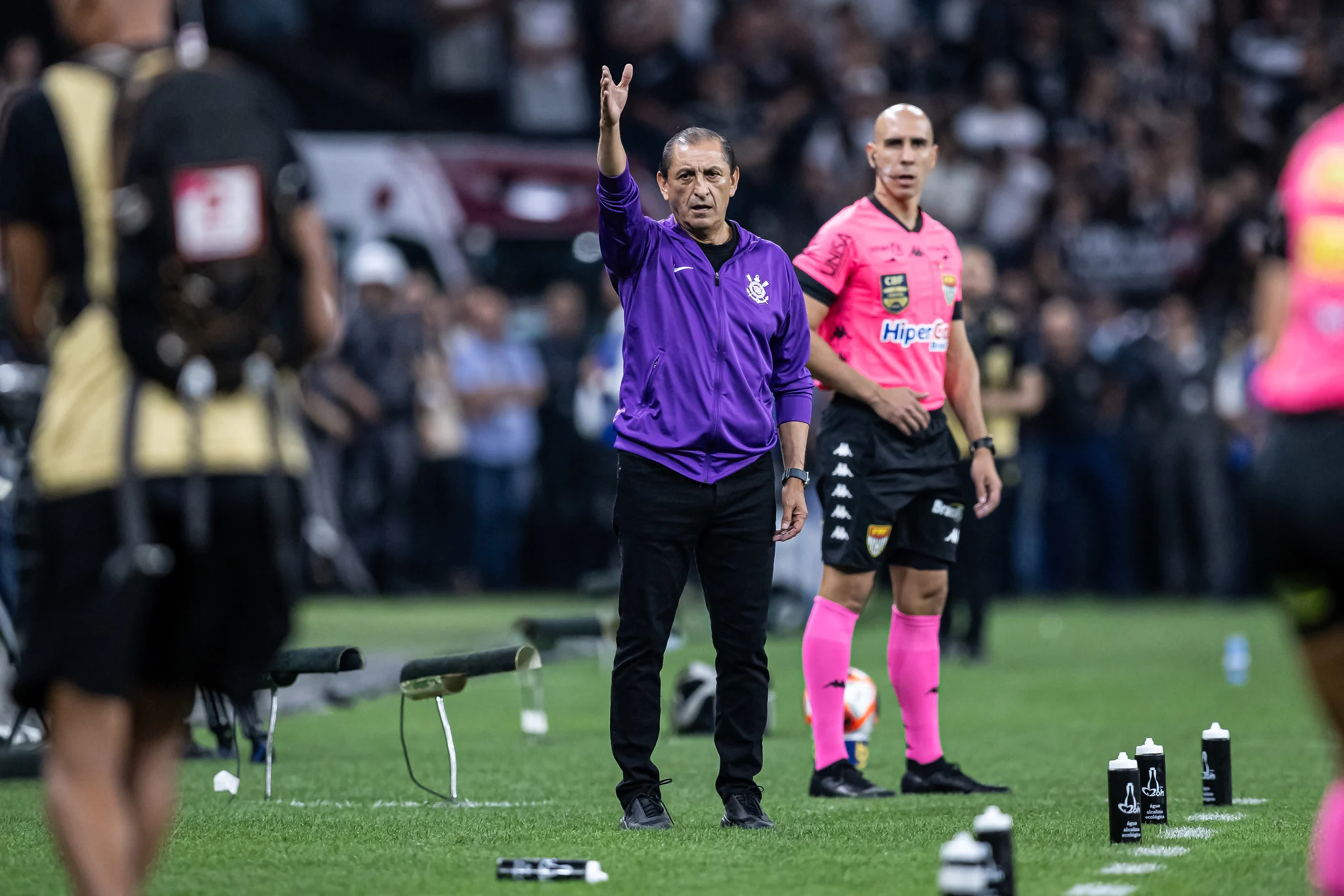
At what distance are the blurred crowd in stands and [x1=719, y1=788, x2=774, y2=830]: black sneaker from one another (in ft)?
32.5

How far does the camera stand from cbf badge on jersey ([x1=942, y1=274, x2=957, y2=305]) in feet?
25.4

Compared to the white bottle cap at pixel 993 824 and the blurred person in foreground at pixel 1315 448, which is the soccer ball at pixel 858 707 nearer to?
the white bottle cap at pixel 993 824

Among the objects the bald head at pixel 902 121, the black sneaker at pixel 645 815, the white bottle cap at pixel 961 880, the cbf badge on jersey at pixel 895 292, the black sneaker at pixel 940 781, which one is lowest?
the black sneaker at pixel 940 781

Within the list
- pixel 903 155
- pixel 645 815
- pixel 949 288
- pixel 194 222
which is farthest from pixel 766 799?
pixel 194 222

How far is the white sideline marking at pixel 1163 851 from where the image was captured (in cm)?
582

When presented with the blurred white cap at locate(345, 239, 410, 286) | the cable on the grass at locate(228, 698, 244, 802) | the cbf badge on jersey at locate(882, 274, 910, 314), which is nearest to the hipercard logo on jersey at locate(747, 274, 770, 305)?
the cbf badge on jersey at locate(882, 274, 910, 314)

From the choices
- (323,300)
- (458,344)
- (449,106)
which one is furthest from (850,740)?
(449,106)

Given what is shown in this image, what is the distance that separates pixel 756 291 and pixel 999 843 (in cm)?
261

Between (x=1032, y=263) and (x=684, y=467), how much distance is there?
1450 centimetres

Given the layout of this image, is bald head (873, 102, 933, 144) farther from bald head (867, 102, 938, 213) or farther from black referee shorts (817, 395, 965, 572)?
black referee shorts (817, 395, 965, 572)

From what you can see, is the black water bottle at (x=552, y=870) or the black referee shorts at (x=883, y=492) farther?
the black referee shorts at (x=883, y=492)

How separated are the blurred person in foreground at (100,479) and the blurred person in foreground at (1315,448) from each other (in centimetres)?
200

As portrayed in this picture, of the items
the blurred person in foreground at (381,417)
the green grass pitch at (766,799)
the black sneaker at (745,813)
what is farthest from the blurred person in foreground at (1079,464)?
the black sneaker at (745,813)

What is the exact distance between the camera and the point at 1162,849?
19.4 ft
